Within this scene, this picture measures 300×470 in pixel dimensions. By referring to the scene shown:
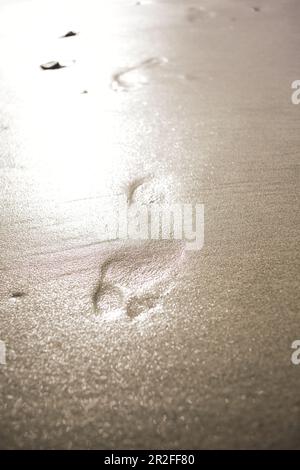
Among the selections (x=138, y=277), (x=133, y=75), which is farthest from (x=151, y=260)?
(x=133, y=75)

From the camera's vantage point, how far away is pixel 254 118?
1654mm

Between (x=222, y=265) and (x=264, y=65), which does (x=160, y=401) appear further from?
(x=264, y=65)

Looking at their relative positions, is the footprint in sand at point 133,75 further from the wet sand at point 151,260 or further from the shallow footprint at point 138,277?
the shallow footprint at point 138,277

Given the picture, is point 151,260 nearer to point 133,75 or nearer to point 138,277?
point 138,277

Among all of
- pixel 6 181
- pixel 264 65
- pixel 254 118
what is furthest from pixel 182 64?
pixel 6 181

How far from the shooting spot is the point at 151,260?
109 cm

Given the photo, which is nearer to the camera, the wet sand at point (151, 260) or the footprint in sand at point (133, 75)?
the wet sand at point (151, 260)

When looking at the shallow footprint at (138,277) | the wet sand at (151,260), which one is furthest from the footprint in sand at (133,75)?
the shallow footprint at (138,277)

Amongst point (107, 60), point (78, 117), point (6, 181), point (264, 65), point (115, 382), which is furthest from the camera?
point (107, 60)

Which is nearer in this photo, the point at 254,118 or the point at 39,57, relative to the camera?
the point at 254,118

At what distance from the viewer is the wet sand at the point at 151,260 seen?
767 millimetres

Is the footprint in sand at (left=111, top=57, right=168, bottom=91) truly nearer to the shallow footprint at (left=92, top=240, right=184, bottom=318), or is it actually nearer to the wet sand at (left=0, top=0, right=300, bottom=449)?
the wet sand at (left=0, top=0, right=300, bottom=449)

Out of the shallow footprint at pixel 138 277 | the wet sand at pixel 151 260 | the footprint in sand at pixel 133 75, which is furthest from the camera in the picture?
the footprint in sand at pixel 133 75
